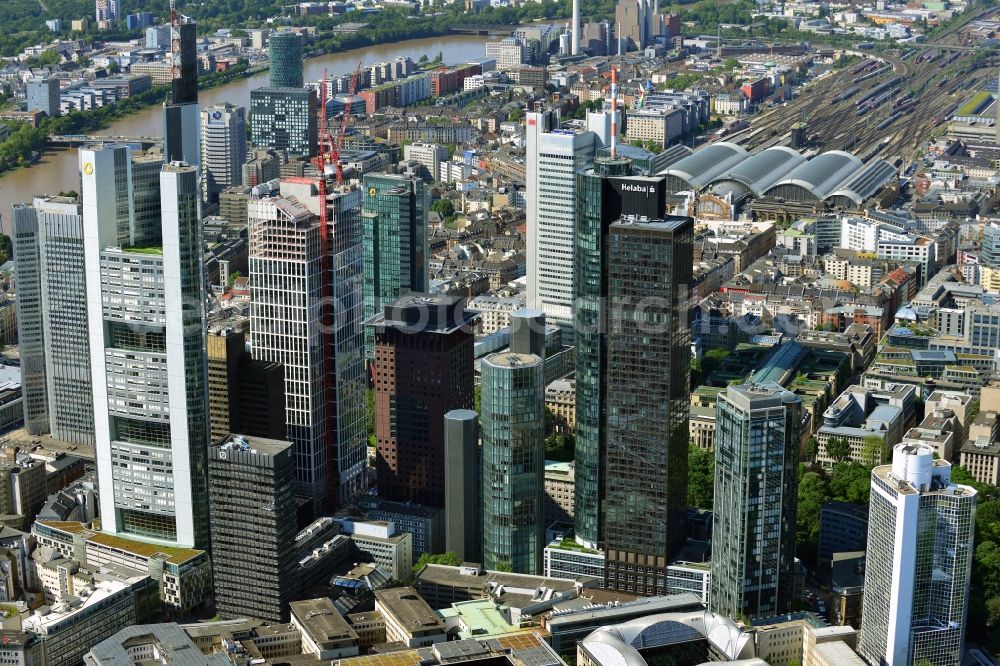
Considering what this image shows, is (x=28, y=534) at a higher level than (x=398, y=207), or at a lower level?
lower

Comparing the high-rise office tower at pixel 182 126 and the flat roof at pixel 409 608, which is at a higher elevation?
the high-rise office tower at pixel 182 126

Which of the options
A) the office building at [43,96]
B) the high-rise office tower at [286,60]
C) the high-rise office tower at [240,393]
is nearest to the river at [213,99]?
the office building at [43,96]

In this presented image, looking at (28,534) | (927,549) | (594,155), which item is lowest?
(28,534)

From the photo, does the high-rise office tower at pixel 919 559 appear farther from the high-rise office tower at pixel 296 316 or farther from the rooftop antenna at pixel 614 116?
the high-rise office tower at pixel 296 316

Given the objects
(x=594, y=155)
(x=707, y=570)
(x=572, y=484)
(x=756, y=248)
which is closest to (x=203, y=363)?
(x=572, y=484)

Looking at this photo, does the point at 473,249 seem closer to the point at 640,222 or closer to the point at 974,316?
the point at 974,316

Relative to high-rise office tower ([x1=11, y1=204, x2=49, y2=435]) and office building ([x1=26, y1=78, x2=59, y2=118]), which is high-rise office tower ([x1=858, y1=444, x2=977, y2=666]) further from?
office building ([x1=26, y1=78, x2=59, y2=118])

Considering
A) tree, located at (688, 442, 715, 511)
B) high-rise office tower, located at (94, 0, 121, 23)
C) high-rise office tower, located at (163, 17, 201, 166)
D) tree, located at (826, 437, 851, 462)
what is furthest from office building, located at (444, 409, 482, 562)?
high-rise office tower, located at (94, 0, 121, 23)
